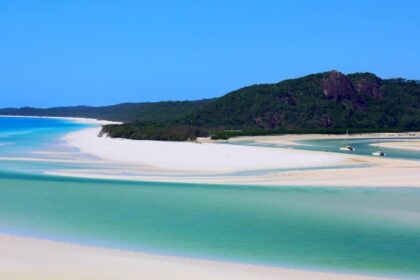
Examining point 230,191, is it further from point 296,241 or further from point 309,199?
point 296,241

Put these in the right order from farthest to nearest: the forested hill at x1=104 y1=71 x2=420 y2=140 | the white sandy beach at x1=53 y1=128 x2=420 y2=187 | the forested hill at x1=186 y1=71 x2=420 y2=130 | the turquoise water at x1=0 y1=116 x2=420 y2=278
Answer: the forested hill at x1=186 y1=71 x2=420 y2=130 < the forested hill at x1=104 y1=71 x2=420 y2=140 < the white sandy beach at x1=53 y1=128 x2=420 y2=187 < the turquoise water at x1=0 y1=116 x2=420 y2=278

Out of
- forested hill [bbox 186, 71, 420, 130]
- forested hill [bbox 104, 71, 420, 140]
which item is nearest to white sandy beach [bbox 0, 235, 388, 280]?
forested hill [bbox 104, 71, 420, 140]

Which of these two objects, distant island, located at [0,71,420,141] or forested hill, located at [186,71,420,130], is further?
forested hill, located at [186,71,420,130]

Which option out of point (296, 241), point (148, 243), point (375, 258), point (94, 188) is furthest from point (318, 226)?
point (94, 188)

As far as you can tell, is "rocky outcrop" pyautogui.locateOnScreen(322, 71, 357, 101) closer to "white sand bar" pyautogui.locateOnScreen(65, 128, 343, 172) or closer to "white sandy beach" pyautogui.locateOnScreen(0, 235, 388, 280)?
"white sand bar" pyautogui.locateOnScreen(65, 128, 343, 172)

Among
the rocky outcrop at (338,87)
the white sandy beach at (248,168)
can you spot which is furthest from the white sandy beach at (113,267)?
the rocky outcrop at (338,87)
